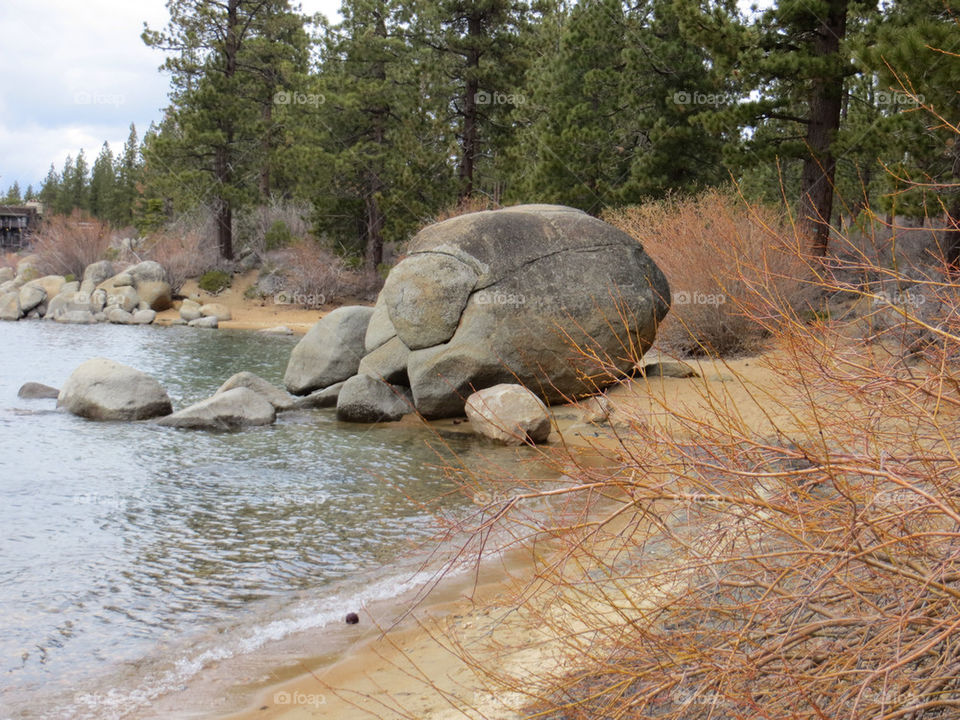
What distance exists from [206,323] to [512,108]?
11.7m

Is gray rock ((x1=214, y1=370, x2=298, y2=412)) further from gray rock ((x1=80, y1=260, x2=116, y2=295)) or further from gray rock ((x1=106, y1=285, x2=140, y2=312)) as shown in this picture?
gray rock ((x1=80, y1=260, x2=116, y2=295))

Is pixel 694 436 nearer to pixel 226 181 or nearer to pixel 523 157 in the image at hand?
pixel 523 157

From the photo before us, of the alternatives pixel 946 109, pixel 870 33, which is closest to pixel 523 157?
pixel 870 33

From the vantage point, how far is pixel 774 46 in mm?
15750

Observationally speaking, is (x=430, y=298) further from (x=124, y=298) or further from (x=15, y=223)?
(x=15, y=223)

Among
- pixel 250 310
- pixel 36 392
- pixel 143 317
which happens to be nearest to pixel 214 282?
pixel 250 310

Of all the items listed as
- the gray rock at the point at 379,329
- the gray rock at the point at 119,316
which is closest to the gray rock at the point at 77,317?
the gray rock at the point at 119,316

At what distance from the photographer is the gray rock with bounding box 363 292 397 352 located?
12586 mm

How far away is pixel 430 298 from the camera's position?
1168 centimetres

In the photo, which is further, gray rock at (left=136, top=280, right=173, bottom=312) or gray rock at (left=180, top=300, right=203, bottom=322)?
gray rock at (left=136, top=280, right=173, bottom=312)

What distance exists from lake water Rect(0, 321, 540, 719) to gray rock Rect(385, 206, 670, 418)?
3.51 feet

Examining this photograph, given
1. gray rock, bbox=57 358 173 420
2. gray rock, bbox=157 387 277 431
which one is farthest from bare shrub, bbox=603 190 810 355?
gray rock, bbox=57 358 173 420

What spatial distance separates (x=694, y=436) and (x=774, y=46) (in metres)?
15.1

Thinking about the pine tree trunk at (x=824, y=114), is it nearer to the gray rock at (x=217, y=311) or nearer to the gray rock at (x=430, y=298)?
the gray rock at (x=430, y=298)
